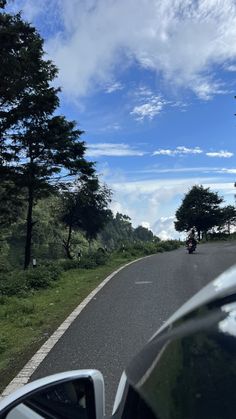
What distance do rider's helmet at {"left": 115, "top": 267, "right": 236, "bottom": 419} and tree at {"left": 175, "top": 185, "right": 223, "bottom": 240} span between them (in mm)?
83733

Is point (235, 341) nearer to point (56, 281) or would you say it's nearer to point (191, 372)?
point (191, 372)

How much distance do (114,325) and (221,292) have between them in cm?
694

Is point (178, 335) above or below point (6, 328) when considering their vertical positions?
above

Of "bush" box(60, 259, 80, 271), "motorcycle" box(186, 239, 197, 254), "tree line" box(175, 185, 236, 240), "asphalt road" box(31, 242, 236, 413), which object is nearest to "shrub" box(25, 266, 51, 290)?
"asphalt road" box(31, 242, 236, 413)

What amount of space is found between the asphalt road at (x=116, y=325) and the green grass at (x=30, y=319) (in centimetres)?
35

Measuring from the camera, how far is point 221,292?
4.37 ft

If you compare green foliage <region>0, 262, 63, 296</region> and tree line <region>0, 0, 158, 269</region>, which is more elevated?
tree line <region>0, 0, 158, 269</region>

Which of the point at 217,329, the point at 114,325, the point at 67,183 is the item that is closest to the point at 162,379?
the point at 217,329

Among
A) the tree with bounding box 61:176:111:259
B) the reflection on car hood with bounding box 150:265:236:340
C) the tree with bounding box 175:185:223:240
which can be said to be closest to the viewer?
the reflection on car hood with bounding box 150:265:236:340

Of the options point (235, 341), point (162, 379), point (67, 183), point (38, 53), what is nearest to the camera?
point (235, 341)

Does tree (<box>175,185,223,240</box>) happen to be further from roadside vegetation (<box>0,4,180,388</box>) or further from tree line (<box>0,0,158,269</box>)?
tree line (<box>0,0,158,269</box>)

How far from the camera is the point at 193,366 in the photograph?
48.6 inches

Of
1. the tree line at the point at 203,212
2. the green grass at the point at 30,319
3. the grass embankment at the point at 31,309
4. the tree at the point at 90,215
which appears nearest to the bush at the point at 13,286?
the grass embankment at the point at 31,309

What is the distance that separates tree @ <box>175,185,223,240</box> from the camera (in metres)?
84.7
